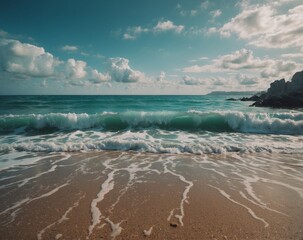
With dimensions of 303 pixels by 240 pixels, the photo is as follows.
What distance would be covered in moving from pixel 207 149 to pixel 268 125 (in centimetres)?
849

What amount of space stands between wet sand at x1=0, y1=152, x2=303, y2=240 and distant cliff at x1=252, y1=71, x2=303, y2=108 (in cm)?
3360

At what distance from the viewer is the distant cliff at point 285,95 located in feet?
117

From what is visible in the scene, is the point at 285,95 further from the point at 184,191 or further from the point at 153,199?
the point at 153,199

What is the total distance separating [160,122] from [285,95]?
1221 inches

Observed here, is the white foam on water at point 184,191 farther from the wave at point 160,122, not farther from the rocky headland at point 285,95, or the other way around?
the rocky headland at point 285,95

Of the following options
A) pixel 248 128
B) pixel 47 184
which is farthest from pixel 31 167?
pixel 248 128

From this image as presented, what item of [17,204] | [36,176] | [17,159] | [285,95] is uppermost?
[285,95]

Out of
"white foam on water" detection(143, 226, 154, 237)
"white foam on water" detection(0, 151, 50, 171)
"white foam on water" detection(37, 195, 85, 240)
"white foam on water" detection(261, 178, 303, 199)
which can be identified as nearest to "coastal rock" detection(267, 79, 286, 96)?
"white foam on water" detection(261, 178, 303, 199)

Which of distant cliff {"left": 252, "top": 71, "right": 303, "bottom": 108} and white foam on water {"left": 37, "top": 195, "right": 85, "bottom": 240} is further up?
distant cliff {"left": 252, "top": 71, "right": 303, "bottom": 108}

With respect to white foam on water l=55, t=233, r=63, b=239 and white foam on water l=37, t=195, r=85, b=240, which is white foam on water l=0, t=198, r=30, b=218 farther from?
white foam on water l=55, t=233, r=63, b=239

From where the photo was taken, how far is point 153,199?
15.5 feet

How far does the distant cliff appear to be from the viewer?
35.7 metres

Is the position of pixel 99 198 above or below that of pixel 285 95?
below

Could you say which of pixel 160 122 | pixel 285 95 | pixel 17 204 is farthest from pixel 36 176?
pixel 285 95
